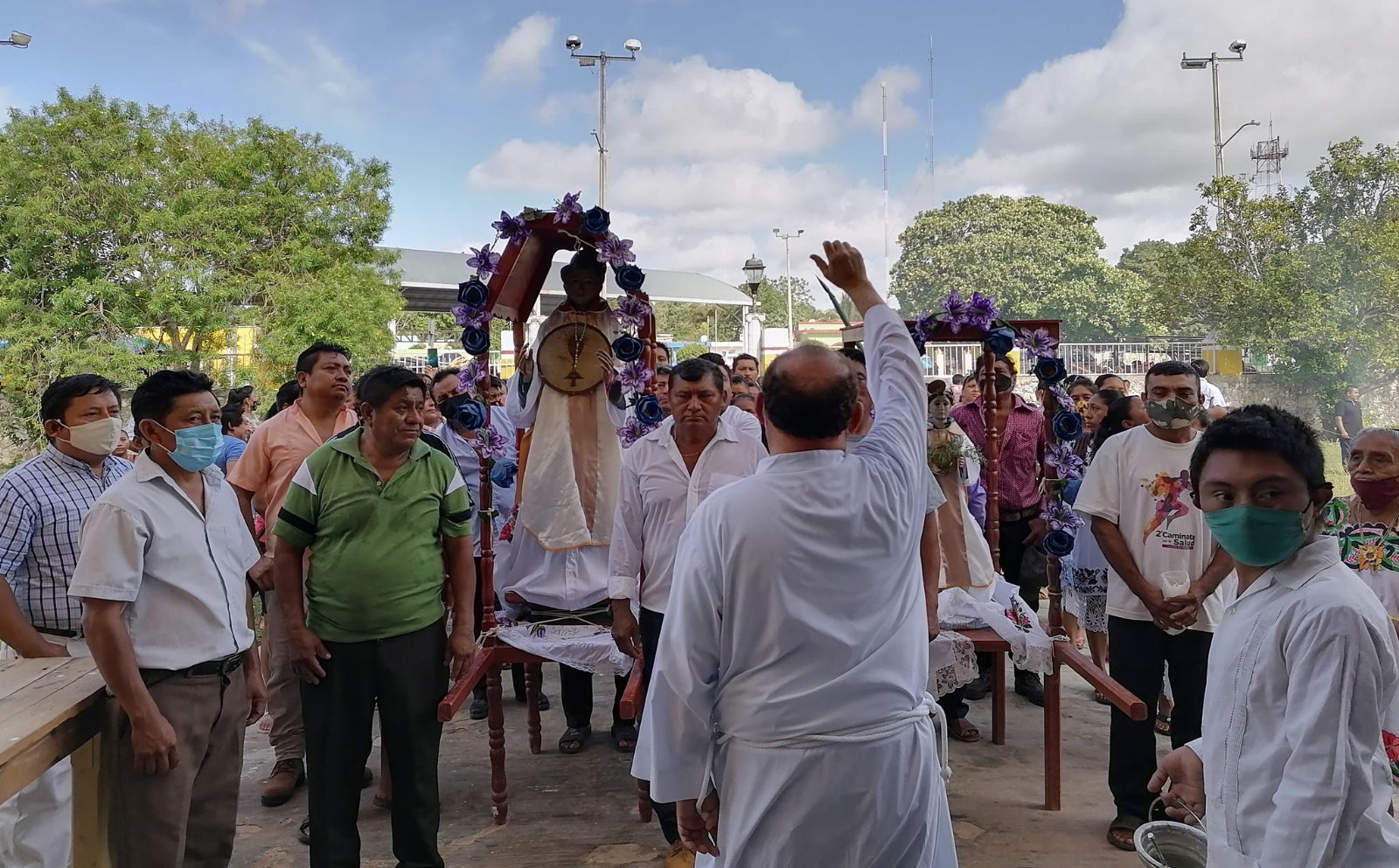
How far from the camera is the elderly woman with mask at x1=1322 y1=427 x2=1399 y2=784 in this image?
2.94 meters

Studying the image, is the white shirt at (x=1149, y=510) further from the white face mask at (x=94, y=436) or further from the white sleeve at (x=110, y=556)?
the white face mask at (x=94, y=436)

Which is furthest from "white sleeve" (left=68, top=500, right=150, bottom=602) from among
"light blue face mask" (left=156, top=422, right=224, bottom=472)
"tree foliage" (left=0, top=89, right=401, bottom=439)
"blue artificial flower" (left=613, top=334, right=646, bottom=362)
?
"tree foliage" (left=0, top=89, right=401, bottom=439)

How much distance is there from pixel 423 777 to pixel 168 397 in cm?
158

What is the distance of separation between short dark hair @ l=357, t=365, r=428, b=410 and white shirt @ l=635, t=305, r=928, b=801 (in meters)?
1.50

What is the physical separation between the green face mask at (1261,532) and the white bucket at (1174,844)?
90 cm

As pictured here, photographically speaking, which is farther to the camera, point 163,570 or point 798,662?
point 163,570

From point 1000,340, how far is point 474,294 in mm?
2503

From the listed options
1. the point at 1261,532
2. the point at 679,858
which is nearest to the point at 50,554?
the point at 679,858

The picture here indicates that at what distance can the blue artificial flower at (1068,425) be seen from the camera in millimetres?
4277

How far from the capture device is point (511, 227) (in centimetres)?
409

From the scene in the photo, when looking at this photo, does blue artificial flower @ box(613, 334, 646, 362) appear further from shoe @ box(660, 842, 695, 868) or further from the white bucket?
the white bucket

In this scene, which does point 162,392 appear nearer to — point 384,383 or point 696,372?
point 384,383

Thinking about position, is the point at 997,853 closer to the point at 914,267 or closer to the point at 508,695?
the point at 508,695

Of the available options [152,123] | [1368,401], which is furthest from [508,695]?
[1368,401]
